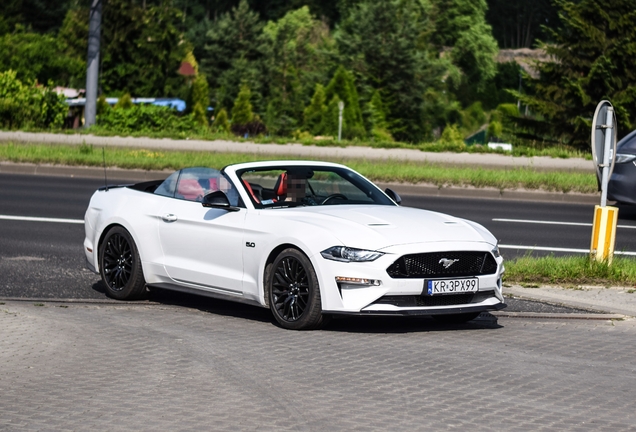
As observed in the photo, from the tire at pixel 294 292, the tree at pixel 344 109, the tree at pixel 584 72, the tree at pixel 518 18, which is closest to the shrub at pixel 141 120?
the tree at pixel 344 109

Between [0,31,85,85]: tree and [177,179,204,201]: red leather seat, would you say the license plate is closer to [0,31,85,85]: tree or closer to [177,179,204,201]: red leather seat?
[177,179,204,201]: red leather seat

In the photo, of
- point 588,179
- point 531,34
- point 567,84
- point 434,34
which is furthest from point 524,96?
point 531,34

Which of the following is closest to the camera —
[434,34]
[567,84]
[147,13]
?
[567,84]

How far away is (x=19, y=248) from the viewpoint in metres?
13.3

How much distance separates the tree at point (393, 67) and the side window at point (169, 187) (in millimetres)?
54224

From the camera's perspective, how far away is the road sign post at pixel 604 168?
10.9m

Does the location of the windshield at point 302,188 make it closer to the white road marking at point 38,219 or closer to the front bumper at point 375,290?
the front bumper at point 375,290

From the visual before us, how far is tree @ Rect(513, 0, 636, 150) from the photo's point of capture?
4181 centimetres

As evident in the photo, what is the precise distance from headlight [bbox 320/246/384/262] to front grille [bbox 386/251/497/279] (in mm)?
154

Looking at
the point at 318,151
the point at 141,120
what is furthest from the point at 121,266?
the point at 141,120

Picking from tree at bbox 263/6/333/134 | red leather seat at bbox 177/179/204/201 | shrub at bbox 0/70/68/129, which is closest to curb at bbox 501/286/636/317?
red leather seat at bbox 177/179/204/201

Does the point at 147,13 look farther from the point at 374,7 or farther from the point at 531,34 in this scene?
the point at 531,34

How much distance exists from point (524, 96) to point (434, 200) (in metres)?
21.7

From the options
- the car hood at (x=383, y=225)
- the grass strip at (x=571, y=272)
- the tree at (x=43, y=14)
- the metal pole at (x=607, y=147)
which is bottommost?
the grass strip at (x=571, y=272)
